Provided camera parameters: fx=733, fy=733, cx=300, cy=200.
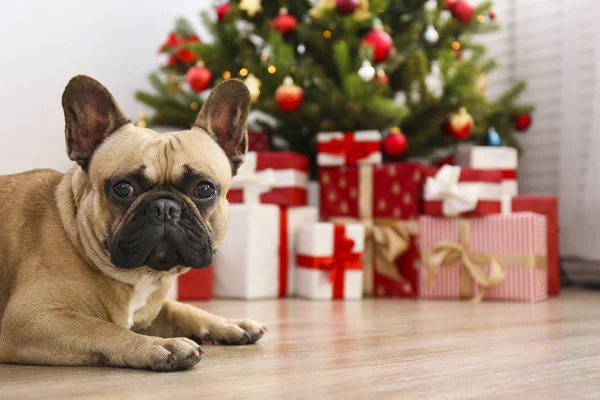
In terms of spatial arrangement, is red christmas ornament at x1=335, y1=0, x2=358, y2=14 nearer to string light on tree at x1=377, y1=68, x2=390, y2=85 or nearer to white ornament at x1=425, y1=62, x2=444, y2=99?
string light on tree at x1=377, y1=68, x2=390, y2=85

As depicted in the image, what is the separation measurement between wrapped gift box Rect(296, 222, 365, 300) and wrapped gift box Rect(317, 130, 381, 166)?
28cm

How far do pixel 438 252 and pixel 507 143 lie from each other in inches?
35.2

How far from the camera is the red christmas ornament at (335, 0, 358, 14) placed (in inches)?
109

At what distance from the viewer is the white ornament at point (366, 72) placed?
271 centimetres

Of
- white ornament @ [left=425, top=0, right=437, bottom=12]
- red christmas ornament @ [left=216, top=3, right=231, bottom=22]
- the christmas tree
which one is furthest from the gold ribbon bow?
red christmas ornament @ [left=216, top=3, right=231, bottom=22]

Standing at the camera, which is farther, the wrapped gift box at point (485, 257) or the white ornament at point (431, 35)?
the white ornament at point (431, 35)

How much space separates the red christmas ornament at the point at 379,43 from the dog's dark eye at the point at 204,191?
1.54 meters

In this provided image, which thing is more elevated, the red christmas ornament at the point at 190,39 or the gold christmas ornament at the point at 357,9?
the gold christmas ornament at the point at 357,9

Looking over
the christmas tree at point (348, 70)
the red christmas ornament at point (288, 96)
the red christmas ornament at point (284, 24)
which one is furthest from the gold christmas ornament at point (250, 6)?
the red christmas ornament at point (288, 96)

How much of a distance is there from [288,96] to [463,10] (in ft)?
2.76

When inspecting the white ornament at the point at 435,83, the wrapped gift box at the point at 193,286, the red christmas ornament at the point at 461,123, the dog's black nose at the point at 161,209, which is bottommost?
the wrapped gift box at the point at 193,286

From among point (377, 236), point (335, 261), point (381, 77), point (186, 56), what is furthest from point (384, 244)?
point (186, 56)

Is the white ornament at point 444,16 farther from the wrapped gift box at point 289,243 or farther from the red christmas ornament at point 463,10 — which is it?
the wrapped gift box at point 289,243

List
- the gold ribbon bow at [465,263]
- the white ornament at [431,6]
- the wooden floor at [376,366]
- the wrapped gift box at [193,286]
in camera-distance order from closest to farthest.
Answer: the wooden floor at [376,366] → the wrapped gift box at [193,286] → the gold ribbon bow at [465,263] → the white ornament at [431,6]
